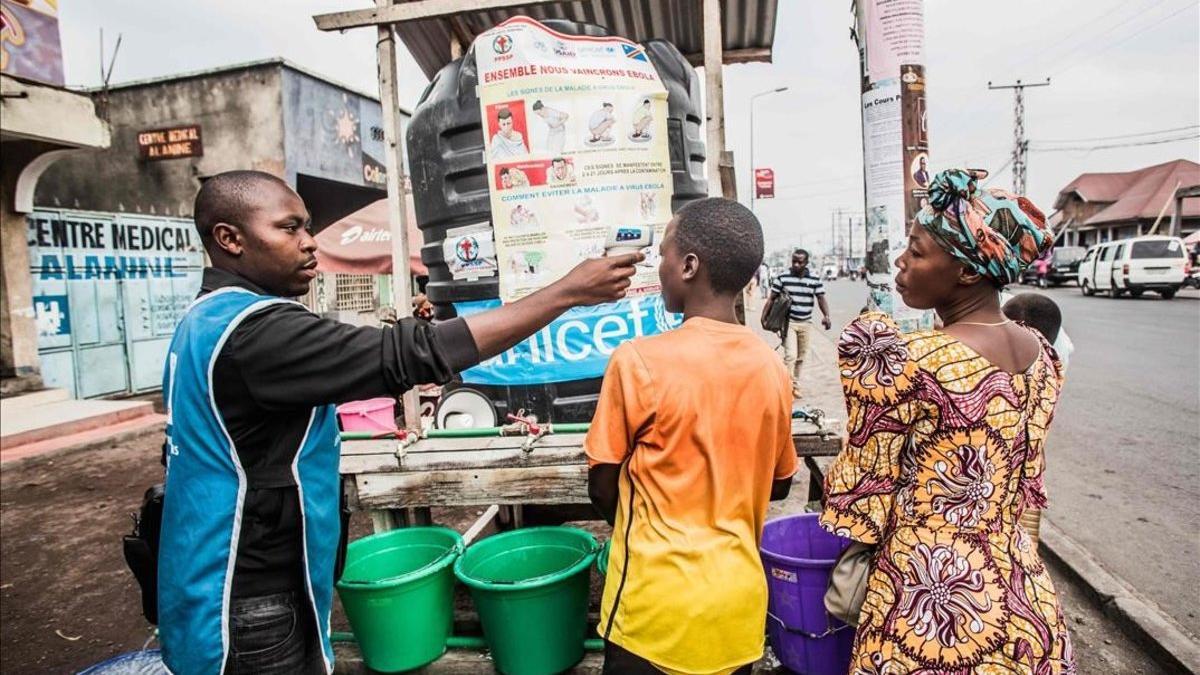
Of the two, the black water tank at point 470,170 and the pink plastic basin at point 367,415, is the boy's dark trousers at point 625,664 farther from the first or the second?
the pink plastic basin at point 367,415

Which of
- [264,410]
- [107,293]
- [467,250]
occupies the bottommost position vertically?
[264,410]

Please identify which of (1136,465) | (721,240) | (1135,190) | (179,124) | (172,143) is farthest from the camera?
(1135,190)

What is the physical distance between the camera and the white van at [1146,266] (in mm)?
19031

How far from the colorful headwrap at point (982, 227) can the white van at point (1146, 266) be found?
22433 mm

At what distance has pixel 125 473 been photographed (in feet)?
22.5

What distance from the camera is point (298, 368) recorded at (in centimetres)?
150

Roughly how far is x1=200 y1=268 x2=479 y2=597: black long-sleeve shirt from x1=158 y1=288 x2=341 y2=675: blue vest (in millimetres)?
27

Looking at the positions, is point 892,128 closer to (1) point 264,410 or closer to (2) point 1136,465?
(1) point 264,410

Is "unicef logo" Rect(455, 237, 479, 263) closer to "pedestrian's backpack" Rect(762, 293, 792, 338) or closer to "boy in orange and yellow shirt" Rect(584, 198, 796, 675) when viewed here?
"boy in orange and yellow shirt" Rect(584, 198, 796, 675)

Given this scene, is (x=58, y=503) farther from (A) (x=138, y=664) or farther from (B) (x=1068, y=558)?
(B) (x=1068, y=558)

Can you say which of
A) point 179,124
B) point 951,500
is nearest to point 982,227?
point 951,500

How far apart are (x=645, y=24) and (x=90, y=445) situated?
7490 millimetres

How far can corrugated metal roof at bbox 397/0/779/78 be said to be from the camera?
4.27m

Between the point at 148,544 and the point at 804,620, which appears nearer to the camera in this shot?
the point at 148,544
